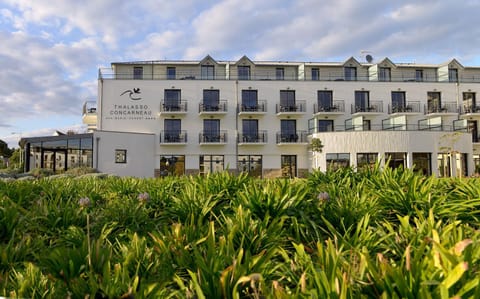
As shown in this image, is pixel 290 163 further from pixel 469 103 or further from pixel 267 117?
pixel 469 103

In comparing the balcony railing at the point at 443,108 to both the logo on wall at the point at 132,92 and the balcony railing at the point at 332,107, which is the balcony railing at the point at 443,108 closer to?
the balcony railing at the point at 332,107

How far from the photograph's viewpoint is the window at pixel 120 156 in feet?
93.0

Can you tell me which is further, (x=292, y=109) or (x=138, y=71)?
(x=138, y=71)

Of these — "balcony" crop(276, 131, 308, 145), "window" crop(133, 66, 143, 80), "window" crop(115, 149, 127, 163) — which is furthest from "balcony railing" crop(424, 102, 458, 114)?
"window" crop(115, 149, 127, 163)

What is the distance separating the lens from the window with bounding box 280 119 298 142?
104ft

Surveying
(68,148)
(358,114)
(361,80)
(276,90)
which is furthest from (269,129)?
(68,148)

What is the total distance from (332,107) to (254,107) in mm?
7480

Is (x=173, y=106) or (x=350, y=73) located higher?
(x=350, y=73)

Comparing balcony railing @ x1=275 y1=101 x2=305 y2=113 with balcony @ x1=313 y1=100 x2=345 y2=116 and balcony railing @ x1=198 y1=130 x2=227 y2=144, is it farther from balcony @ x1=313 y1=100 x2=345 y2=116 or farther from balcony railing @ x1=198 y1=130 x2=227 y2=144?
balcony railing @ x1=198 y1=130 x2=227 y2=144

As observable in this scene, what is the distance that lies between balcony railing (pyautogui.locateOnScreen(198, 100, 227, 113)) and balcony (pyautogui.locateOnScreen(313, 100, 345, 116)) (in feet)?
28.5

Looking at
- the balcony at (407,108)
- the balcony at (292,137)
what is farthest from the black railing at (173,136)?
the balcony at (407,108)

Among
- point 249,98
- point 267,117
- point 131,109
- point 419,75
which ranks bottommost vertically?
point 267,117

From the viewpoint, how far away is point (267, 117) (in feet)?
106

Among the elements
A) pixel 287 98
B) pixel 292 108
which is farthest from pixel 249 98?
pixel 292 108
